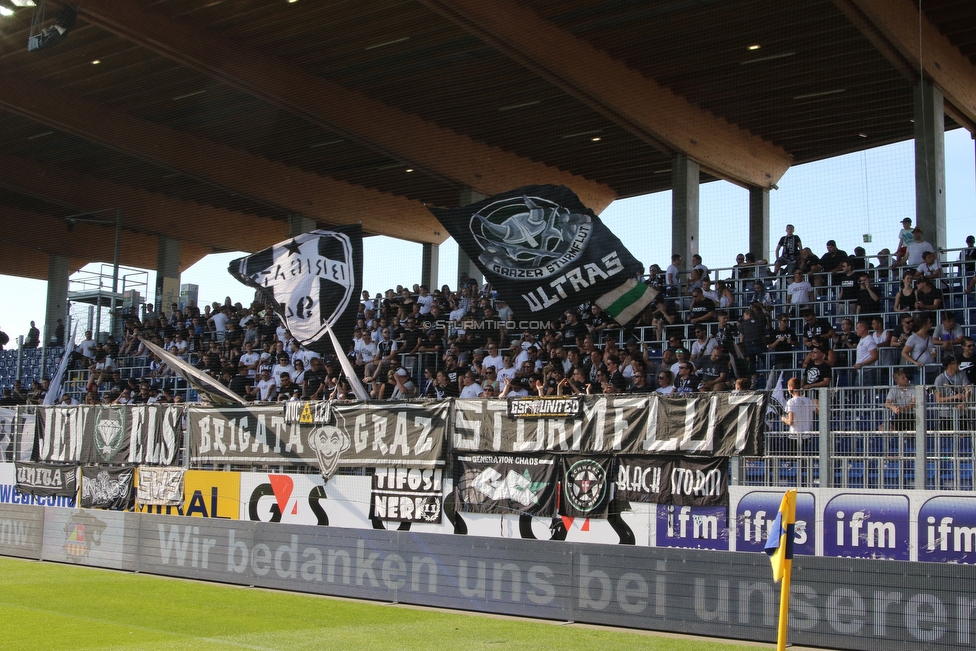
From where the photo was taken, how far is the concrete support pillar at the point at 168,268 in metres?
33.6

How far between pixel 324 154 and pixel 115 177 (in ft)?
25.2

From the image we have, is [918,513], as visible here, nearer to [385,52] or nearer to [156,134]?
[385,52]

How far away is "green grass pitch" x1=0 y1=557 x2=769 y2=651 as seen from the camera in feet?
30.3

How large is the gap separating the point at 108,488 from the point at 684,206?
13.6 meters

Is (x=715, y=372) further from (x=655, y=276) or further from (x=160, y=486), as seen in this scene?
(x=160, y=486)

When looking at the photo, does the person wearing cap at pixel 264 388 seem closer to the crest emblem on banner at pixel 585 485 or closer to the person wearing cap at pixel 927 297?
the crest emblem on banner at pixel 585 485

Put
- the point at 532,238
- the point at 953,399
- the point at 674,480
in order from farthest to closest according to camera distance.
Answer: the point at 532,238, the point at 674,480, the point at 953,399

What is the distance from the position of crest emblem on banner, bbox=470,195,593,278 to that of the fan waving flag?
2.13 metres

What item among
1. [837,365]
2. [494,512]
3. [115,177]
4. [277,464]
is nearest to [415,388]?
[277,464]

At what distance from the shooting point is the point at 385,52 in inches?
850

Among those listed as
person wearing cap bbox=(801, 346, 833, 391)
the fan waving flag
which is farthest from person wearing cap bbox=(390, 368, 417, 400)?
person wearing cap bbox=(801, 346, 833, 391)

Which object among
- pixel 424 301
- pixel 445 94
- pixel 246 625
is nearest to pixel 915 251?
pixel 424 301

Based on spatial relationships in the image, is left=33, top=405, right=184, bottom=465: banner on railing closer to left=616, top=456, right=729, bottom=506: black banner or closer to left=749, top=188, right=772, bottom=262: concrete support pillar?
left=616, top=456, right=729, bottom=506: black banner

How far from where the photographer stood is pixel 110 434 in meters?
17.0
